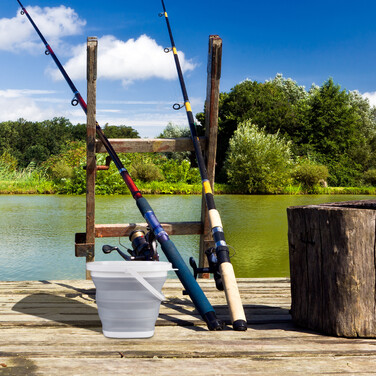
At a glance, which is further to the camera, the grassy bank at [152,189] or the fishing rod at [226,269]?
the grassy bank at [152,189]

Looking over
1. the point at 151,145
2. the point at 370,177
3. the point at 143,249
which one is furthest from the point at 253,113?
the point at 143,249

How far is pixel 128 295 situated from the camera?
2.10m

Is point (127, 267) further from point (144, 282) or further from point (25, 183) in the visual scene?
point (25, 183)

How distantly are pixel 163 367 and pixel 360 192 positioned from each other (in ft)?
57.4

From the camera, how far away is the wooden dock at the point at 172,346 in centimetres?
185

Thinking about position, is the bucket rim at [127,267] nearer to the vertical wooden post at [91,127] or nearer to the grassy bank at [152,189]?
the vertical wooden post at [91,127]

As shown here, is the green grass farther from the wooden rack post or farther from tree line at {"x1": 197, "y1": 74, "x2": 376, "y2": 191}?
the wooden rack post

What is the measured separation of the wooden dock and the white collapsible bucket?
2.3 inches

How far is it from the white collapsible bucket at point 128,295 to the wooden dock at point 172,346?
59 mm

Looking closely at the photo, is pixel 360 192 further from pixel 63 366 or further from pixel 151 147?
pixel 63 366

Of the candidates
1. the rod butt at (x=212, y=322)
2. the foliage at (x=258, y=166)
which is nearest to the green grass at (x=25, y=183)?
the foliage at (x=258, y=166)

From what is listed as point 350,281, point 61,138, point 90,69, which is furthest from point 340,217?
point 61,138

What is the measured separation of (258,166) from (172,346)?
1561 cm

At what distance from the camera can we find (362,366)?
1.89 m
